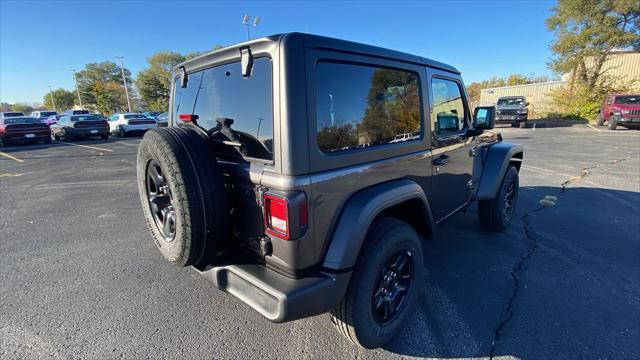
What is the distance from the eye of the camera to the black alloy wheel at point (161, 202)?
220 cm

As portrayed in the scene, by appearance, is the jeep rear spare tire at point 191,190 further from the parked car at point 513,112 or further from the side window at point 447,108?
the parked car at point 513,112

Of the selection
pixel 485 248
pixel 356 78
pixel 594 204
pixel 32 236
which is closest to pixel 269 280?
pixel 356 78

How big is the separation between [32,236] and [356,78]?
15.5ft

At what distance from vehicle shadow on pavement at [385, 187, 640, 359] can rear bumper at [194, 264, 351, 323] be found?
2.68ft

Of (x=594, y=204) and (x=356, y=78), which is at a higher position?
(x=356, y=78)

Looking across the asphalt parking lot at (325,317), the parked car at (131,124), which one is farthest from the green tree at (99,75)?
the asphalt parking lot at (325,317)

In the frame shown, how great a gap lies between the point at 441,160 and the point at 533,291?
144 cm

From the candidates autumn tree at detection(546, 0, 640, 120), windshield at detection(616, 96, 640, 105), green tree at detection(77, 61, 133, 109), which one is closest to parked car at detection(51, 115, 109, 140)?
windshield at detection(616, 96, 640, 105)

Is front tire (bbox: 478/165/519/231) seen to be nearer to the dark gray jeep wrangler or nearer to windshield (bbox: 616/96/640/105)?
the dark gray jeep wrangler

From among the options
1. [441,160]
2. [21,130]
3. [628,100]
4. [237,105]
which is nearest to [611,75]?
[628,100]

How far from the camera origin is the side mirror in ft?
11.0

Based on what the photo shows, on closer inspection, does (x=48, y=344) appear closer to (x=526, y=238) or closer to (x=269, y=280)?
(x=269, y=280)

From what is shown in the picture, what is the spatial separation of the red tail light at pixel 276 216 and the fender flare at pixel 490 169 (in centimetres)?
265

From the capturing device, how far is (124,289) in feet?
9.40
